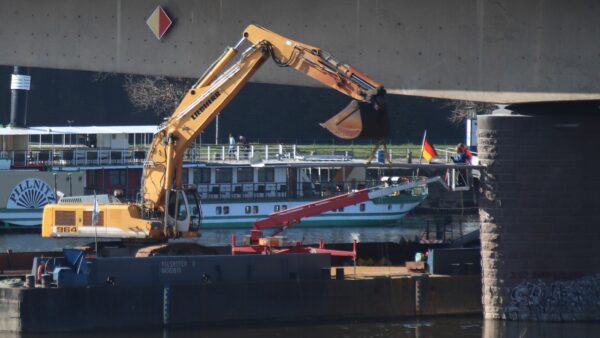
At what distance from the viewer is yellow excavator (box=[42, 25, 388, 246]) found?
3944cm

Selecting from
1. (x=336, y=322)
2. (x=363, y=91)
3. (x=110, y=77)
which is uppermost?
(x=110, y=77)

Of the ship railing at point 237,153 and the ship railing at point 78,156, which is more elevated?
the ship railing at point 237,153

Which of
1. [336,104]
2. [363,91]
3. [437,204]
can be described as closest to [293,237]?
[437,204]

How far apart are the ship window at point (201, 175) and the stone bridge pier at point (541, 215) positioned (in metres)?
37.4

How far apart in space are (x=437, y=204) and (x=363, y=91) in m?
45.3

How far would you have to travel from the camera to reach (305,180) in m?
79.9

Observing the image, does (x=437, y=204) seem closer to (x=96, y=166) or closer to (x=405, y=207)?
(x=405, y=207)

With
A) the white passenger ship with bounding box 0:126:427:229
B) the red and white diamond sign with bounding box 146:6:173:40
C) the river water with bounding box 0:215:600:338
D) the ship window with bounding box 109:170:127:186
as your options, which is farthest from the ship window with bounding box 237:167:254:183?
the red and white diamond sign with bounding box 146:6:173:40

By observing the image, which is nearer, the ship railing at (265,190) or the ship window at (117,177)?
the ship window at (117,177)

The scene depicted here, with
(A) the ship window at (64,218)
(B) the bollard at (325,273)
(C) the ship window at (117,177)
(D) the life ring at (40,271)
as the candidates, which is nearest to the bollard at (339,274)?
(B) the bollard at (325,273)

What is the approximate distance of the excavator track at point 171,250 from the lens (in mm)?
41031

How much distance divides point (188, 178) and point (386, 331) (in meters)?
37.4

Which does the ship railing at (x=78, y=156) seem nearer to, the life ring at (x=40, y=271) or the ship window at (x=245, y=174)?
the ship window at (x=245, y=174)

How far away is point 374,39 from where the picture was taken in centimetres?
3828
